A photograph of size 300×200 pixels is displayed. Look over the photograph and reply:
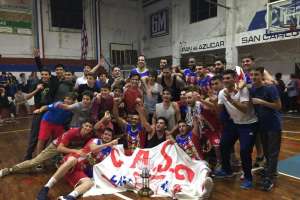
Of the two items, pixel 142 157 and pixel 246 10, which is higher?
pixel 246 10

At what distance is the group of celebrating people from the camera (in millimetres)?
4004

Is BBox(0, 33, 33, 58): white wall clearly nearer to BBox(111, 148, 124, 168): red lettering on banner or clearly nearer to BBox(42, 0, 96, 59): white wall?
BBox(42, 0, 96, 59): white wall

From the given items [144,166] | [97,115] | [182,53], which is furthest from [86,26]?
[144,166]

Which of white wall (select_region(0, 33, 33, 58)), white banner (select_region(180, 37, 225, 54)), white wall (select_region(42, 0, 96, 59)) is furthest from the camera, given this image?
white wall (select_region(42, 0, 96, 59))

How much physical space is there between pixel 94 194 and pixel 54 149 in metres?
1.28

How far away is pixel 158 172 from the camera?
4230 mm

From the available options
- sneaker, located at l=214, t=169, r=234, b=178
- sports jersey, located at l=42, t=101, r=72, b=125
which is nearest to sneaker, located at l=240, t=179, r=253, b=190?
sneaker, located at l=214, t=169, r=234, b=178

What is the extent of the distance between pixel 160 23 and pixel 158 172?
16.8m

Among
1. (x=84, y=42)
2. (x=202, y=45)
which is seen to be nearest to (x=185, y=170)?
(x=202, y=45)

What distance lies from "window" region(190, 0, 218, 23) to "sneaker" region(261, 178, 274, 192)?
1304cm

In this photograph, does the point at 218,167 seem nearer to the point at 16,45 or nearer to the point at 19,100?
the point at 19,100

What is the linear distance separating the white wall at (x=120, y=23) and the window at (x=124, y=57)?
48cm

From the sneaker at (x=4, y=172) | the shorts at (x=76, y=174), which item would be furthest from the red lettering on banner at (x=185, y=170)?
the sneaker at (x=4, y=172)

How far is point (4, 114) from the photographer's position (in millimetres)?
12742
